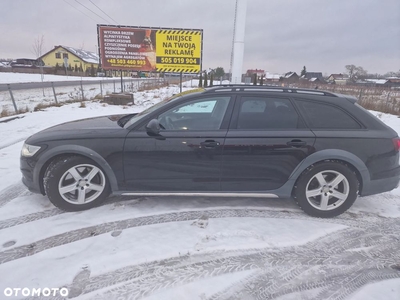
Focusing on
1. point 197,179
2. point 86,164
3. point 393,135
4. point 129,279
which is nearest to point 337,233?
point 393,135

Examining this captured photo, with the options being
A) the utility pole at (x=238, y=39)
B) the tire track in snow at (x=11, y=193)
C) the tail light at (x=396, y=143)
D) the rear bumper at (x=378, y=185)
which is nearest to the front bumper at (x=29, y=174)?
the tire track in snow at (x=11, y=193)

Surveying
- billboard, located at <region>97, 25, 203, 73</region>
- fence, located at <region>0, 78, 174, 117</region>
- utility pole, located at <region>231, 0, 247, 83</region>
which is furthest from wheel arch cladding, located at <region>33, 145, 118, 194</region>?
billboard, located at <region>97, 25, 203, 73</region>

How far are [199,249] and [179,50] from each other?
14.2 meters

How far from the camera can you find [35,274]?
212 cm

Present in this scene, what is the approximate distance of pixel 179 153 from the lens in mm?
2977

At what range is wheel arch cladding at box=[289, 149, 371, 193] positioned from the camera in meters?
2.95

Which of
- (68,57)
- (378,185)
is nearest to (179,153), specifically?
(378,185)

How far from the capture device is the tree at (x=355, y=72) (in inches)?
2857

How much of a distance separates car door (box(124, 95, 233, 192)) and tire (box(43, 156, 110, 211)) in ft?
1.30

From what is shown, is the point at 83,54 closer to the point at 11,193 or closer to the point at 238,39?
the point at 238,39

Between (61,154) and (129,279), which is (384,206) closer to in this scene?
(129,279)

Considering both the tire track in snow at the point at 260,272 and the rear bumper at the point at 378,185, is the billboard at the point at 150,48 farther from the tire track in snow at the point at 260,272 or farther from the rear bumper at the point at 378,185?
the tire track in snow at the point at 260,272

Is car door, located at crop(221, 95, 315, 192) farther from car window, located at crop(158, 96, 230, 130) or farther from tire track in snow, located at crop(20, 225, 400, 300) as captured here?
tire track in snow, located at crop(20, 225, 400, 300)

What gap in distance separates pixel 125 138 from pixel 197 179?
102 cm
